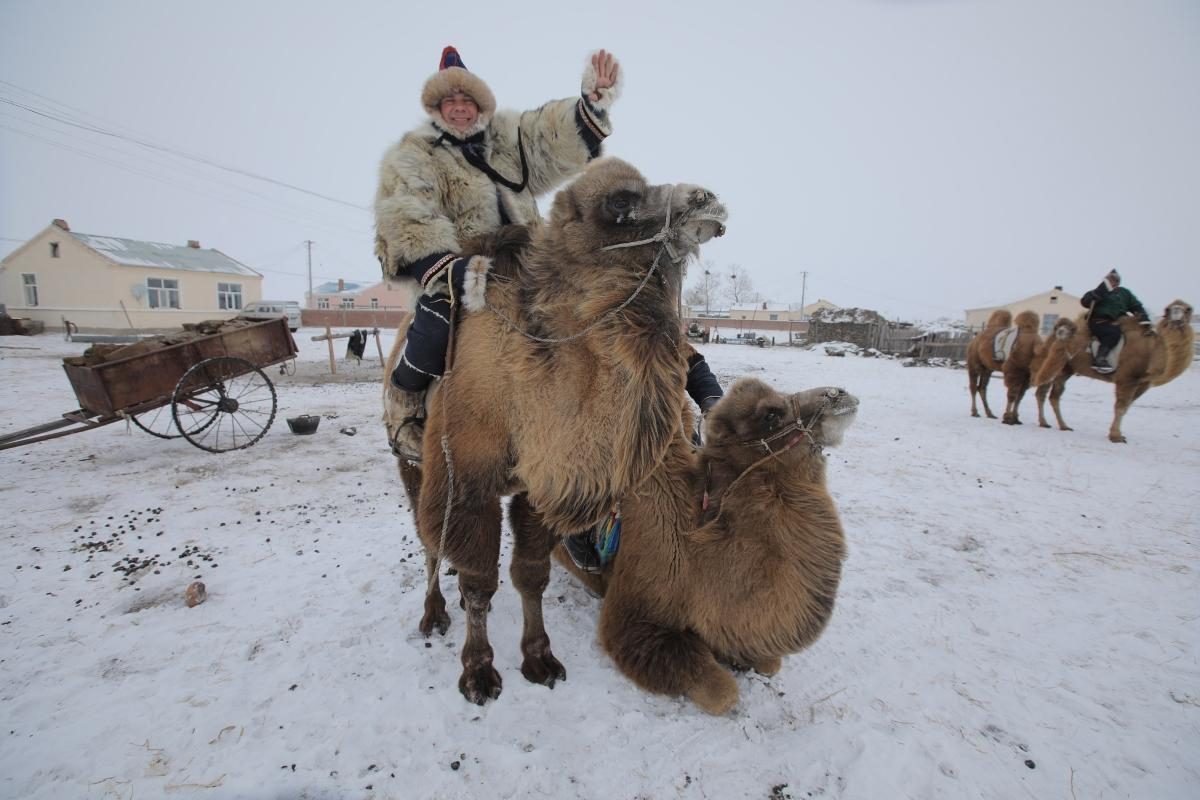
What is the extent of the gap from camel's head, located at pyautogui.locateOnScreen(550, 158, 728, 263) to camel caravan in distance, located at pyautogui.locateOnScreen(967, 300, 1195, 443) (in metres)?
9.66

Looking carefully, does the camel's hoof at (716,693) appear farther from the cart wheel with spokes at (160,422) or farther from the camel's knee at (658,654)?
the cart wheel with spokes at (160,422)

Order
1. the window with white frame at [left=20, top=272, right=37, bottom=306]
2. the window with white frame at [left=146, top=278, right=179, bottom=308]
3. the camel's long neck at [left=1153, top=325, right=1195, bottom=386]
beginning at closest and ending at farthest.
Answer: the camel's long neck at [left=1153, top=325, right=1195, bottom=386], the window with white frame at [left=20, top=272, right=37, bottom=306], the window with white frame at [left=146, top=278, right=179, bottom=308]

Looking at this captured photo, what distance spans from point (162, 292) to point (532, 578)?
39090mm

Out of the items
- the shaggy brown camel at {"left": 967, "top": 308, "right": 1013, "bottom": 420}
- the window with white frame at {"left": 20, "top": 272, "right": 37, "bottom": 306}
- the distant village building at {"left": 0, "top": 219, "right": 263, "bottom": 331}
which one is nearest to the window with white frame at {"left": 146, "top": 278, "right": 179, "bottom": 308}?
the distant village building at {"left": 0, "top": 219, "right": 263, "bottom": 331}

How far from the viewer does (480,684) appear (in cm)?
236

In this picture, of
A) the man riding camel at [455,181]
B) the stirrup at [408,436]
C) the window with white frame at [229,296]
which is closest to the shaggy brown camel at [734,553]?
the man riding camel at [455,181]

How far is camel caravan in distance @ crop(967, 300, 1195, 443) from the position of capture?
7668 millimetres

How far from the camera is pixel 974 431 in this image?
27.9 feet

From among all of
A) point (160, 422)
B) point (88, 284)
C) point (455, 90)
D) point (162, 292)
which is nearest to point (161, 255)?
point (162, 292)

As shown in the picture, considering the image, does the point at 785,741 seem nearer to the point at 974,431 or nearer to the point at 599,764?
the point at 599,764

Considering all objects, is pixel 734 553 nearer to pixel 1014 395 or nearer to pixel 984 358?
pixel 1014 395

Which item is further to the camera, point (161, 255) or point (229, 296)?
point (229, 296)

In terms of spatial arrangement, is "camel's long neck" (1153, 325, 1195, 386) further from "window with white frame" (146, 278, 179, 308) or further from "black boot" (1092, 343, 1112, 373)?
"window with white frame" (146, 278, 179, 308)

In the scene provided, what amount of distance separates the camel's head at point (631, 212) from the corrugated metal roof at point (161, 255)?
128ft
